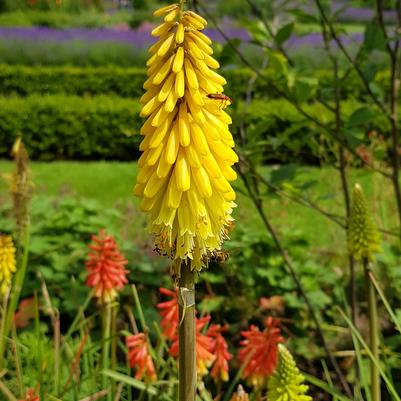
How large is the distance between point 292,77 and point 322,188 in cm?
487

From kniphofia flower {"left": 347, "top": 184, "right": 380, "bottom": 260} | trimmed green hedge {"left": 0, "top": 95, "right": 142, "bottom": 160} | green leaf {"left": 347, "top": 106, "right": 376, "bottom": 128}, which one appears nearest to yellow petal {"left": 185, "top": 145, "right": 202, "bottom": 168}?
kniphofia flower {"left": 347, "top": 184, "right": 380, "bottom": 260}

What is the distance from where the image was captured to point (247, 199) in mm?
6305

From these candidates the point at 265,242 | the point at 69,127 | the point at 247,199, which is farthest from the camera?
the point at 69,127

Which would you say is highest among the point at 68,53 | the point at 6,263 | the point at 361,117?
the point at 68,53

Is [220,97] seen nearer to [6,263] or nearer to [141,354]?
[141,354]

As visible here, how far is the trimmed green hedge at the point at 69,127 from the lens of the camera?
32.9ft

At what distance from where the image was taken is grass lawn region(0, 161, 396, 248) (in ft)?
17.7

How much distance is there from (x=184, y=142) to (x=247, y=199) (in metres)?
5.07

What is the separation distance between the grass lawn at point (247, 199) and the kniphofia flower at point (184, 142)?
10.1ft

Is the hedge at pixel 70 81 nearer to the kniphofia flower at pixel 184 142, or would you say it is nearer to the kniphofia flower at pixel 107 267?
the kniphofia flower at pixel 107 267

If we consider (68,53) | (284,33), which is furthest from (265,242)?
(68,53)

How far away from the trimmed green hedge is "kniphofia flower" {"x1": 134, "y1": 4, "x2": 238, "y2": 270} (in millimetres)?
8627

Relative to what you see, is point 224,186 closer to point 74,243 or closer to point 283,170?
point 283,170

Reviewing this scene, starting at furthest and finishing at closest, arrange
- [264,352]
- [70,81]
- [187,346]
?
[70,81]
[264,352]
[187,346]
